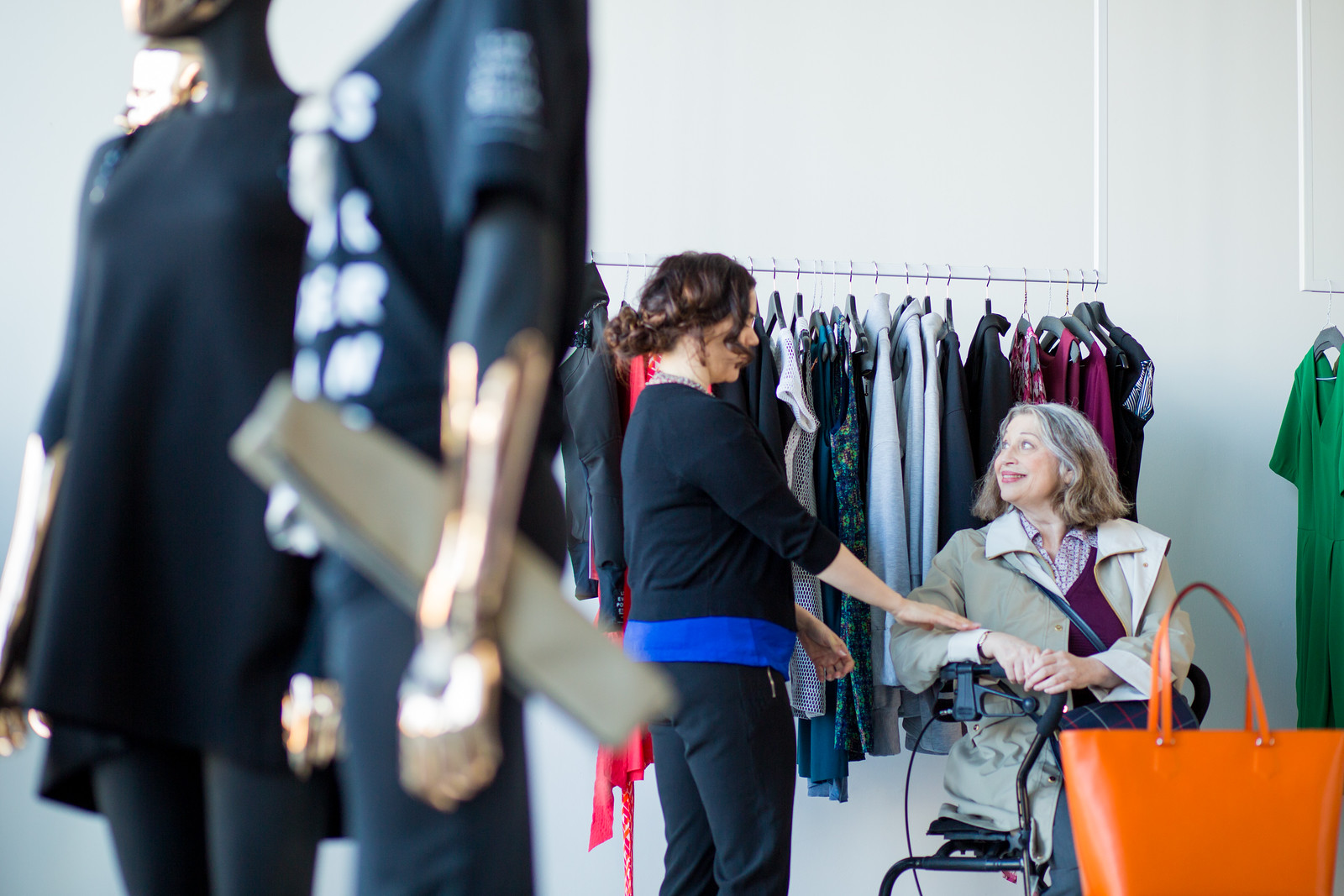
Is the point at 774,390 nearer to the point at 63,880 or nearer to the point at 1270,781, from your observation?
the point at 1270,781

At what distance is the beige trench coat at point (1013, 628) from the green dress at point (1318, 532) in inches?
25.5

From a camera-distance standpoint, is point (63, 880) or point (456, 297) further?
point (63, 880)

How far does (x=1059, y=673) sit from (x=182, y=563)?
194cm

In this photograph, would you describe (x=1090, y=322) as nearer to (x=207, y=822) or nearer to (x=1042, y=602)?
(x=1042, y=602)

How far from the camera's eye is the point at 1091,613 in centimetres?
247

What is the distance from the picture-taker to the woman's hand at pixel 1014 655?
224cm

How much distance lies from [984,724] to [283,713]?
6.72 feet

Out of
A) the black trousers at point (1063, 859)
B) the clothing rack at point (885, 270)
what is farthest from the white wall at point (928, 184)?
the black trousers at point (1063, 859)

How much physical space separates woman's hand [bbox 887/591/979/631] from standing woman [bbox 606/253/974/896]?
0.11 metres

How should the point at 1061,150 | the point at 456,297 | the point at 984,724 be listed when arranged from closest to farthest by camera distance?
the point at 456,297, the point at 984,724, the point at 1061,150

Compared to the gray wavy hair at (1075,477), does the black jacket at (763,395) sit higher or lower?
higher

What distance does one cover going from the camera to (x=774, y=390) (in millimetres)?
2605

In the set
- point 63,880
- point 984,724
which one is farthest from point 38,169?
point 984,724

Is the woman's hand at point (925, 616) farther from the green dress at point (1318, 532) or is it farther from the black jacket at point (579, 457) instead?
the green dress at point (1318, 532)
